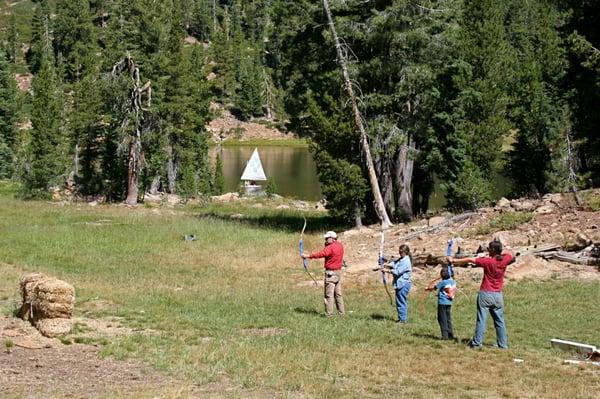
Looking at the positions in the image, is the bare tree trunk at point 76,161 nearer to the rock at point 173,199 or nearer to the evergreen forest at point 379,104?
the evergreen forest at point 379,104

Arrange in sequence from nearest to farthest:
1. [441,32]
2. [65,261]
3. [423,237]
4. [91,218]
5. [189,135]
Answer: [65,261]
[423,237]
[441,32]
[91,218]
[189,135]

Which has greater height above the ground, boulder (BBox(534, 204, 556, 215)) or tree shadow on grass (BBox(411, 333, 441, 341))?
boulder (BBox(534, 204, 556, 215))

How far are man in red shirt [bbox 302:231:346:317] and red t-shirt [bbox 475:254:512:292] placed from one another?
383cm

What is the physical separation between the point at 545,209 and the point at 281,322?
14.7 metres

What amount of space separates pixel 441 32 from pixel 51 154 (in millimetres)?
33292

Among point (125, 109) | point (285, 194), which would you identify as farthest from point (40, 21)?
point (125, 109)

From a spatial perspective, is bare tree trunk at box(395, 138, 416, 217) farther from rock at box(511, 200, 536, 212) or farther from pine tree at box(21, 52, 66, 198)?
pine tree at box(21, 52, 66, 198)

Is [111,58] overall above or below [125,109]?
above

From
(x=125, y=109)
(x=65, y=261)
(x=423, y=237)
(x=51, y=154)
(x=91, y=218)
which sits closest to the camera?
(x=65, y=261)

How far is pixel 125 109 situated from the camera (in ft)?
168

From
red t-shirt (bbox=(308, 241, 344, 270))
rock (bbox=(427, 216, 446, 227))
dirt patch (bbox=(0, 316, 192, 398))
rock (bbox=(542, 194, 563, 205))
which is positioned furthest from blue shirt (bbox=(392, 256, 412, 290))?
rock (bbox=(542, 194, 563, 205))

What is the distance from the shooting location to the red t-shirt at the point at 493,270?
12625 millimetres

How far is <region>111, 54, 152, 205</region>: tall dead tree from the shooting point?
5066cm

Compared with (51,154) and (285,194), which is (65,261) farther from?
(285,194)
